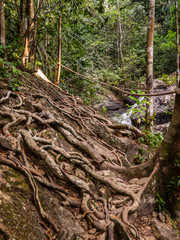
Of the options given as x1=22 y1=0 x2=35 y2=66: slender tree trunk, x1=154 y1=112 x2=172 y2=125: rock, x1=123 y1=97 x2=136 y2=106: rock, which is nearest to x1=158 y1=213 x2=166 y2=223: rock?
x1=22 y1=0 x2=35 y2=66: slender tree trunk

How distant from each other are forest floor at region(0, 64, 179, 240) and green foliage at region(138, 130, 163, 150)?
1144 millimetres

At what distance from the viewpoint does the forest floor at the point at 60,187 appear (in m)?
1.78

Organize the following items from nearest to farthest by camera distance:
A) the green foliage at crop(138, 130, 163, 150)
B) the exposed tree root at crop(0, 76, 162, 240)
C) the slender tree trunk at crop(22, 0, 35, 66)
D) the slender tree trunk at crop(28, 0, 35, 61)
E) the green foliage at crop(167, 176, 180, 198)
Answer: the exposed tree root at crop(0, 76, 162, 240) → the green foliage at crop(167, 176, 180, 198) → the green foliage at crop(138, 130, 163, 150) → the slender tree trunk at crop(22, 0, 35, 66) → the slender tree trunk at crop(28, 0, 35, 61)

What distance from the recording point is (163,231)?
2215 millimetres

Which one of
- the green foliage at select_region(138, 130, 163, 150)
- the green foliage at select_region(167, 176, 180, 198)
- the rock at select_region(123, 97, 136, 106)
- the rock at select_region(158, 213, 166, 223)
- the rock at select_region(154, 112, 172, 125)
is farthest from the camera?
the rock at select_region(123, 97, 136, 106)

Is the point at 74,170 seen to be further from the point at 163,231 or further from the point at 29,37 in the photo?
the point at 29,37

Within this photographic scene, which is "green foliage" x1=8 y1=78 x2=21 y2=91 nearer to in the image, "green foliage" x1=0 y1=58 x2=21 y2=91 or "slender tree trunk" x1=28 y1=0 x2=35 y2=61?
"green foliage" x1=0 y1=58 x2=21 y2=91

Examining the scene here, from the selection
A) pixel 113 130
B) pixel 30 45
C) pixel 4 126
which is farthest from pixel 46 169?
pixel 30 45

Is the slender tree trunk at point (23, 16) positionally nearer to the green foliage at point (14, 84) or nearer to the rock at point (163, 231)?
the green foliage at point (14, 84)

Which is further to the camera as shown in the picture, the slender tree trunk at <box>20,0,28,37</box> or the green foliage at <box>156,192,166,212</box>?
the slender tree trunk at <box>20,0,28,37</box>

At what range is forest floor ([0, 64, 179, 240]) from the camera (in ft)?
5.84

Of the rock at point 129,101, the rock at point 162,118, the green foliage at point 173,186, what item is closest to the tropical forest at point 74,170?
the green foliage at point 173,186

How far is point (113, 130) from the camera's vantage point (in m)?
4.95

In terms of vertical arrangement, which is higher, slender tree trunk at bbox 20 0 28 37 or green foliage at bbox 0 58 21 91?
slender tree trunk at bbox 20 0 28 37
